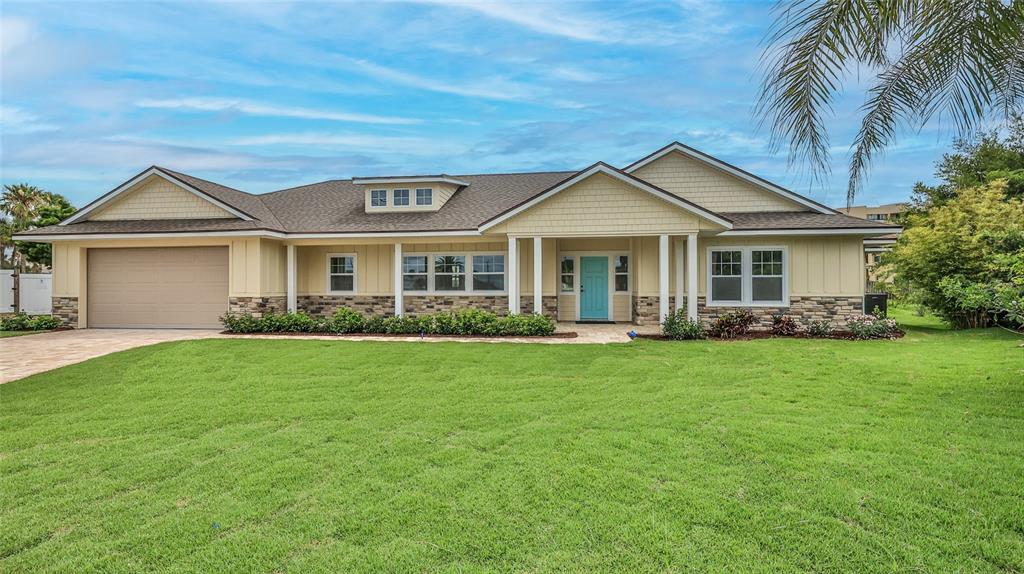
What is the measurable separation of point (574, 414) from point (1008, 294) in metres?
6.07

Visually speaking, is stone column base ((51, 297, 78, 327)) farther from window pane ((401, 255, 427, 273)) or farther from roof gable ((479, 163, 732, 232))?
roof gable ((479, 163, 732, 232))

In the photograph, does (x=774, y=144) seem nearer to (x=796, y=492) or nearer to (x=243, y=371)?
(x=796, y=492)

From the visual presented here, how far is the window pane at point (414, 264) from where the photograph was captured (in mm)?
17203

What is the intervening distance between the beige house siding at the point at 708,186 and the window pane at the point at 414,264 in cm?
708

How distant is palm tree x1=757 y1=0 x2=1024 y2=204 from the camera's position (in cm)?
379

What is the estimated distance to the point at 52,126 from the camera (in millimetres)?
13531

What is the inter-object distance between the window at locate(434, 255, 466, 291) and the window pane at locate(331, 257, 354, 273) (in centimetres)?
287

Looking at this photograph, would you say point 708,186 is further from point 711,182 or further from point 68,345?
point 68,345

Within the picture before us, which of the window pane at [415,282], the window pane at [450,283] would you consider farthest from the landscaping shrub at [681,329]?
the window pane at [415,282]

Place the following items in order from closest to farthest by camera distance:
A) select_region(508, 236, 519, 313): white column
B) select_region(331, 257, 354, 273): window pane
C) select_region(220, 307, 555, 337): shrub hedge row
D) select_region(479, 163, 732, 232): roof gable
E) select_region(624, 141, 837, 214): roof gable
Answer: select_region(220, 307, 555, 337): shrub hedge row, select_region(479, 163, 732, 232): roof gable, select_region(508, 236, 519, 313): white column, select_region(624, 141, 837, 214): roof gable, select_region(331, 257, 354, 273): window pane

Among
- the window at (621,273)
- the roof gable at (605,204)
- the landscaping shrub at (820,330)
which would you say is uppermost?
the roof gable at (605,204)

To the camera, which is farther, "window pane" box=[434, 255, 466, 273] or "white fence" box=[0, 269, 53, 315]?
"white fence" box=[0, 269, 53, 315]

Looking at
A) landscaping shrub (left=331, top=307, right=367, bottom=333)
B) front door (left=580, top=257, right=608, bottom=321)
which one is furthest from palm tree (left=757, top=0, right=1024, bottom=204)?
front door (left=580, top=257, right=608, bottom=321)

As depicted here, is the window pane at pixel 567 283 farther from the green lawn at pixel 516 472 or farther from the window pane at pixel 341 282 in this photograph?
the green lawn at pixel 516 472
